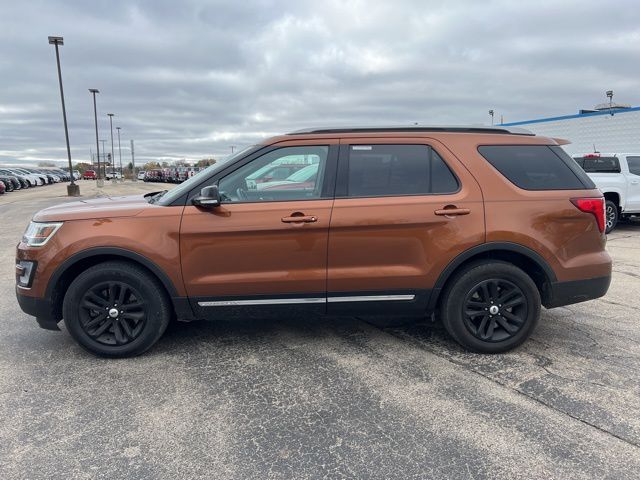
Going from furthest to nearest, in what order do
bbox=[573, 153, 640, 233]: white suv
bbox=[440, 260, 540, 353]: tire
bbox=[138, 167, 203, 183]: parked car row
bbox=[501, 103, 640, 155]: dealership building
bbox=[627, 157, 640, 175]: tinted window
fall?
1. bbox=[138, 167, 203, 183]: parked car row
2. bbox=[501, 103, 640, 155]: dealership building
3. bbox=[627, 157, 640, 175]: tinted window
4. bbox=[573, 153, 640, 233]: white suv
5. bbox=[440, 260, 540, 353]: tire

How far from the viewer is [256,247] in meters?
3.77

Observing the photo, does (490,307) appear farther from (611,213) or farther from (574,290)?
(611,213)

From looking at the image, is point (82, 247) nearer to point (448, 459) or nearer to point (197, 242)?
point (197, 242)

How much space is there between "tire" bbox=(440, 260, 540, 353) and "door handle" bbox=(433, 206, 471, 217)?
45 centimetres

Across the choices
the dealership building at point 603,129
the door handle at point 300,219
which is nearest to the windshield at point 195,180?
the door handle at point 300,219

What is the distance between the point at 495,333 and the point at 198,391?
2.42m

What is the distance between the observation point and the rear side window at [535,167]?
4008 millimetres

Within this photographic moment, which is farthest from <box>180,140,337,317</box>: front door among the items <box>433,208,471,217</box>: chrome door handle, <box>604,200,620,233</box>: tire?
<box>604,200,620,233</box>: tire

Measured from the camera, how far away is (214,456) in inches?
106

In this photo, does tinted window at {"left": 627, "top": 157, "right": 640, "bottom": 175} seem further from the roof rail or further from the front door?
the front door

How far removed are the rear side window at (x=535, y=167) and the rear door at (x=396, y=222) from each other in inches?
13.1

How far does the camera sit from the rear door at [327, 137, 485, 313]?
12.5 feet

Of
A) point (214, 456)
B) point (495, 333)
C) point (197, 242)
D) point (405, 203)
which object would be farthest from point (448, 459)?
point (197, 242)

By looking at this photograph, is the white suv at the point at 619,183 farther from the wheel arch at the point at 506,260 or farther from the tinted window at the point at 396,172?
the tinted window at the point at 396,172
